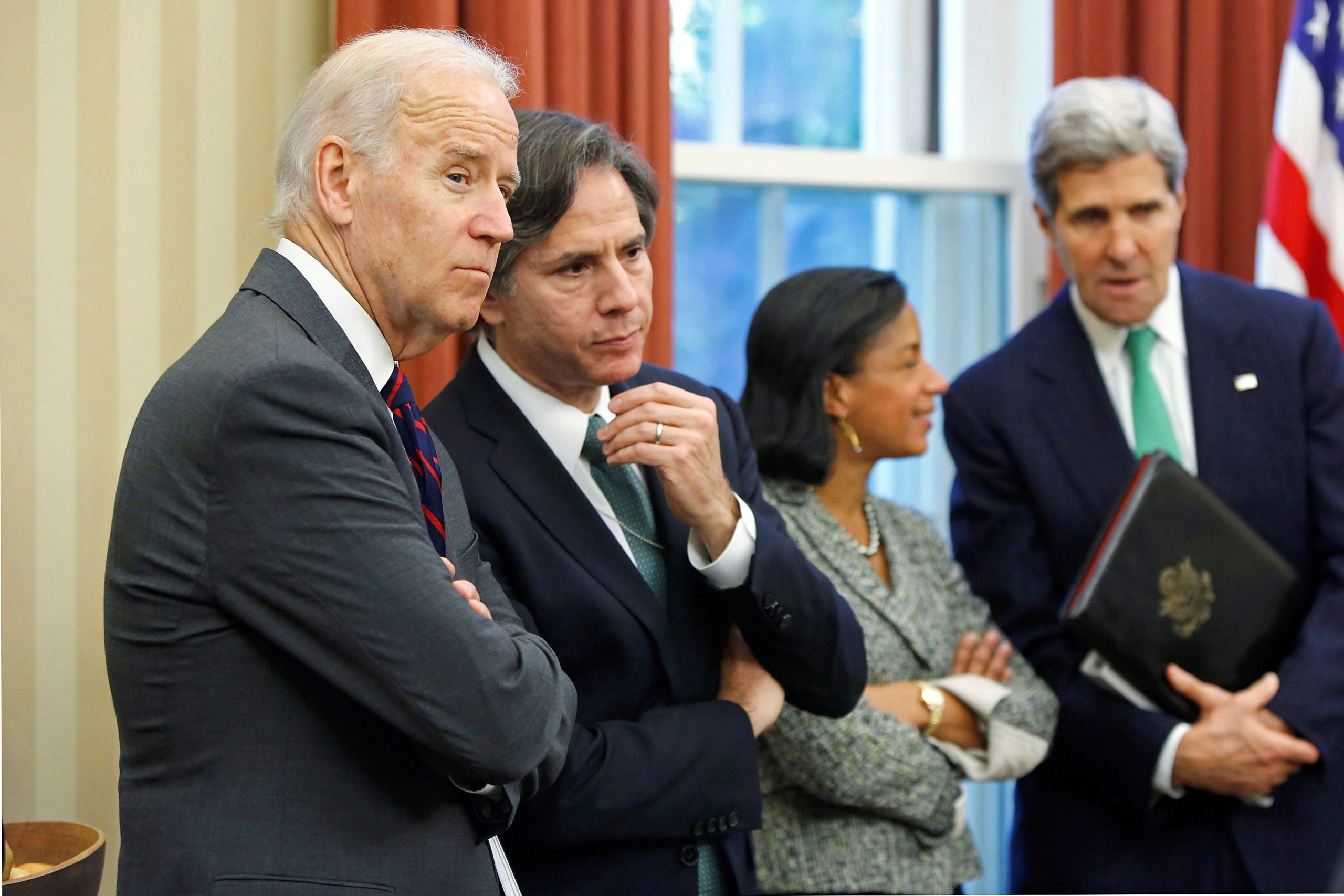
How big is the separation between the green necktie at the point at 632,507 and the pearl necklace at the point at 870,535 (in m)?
0.55

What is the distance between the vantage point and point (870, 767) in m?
2.05

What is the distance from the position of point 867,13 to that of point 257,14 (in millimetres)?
1742

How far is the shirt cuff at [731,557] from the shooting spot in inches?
69.9

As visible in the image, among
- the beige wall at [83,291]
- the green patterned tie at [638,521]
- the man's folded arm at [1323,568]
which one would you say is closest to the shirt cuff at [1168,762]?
the man's folded arm at [1323,568]

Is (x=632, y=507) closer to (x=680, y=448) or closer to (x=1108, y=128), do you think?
(x=680, y=448)

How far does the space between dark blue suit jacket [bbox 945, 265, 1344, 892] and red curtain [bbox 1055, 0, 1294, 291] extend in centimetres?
86

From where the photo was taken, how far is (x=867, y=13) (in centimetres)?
359

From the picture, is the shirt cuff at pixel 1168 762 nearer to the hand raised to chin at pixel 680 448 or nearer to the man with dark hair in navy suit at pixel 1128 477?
the man with dark hair in navy suit at pixel 1128 477

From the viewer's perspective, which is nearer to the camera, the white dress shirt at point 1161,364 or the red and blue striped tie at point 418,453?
the red and blue striped tie at point 418,453

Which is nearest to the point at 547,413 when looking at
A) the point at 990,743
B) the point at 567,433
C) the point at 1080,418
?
the point at 567,433

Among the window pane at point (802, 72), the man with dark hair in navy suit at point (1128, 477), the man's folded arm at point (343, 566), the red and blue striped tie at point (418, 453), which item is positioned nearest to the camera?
the man's folded arm at point (343, 566)

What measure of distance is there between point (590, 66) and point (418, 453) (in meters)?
1.68

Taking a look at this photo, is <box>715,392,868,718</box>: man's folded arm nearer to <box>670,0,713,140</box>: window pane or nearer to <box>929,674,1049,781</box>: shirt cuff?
<box>929,674,1049,781</box>: shirt cuff

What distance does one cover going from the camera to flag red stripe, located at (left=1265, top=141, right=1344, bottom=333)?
10.5ft
